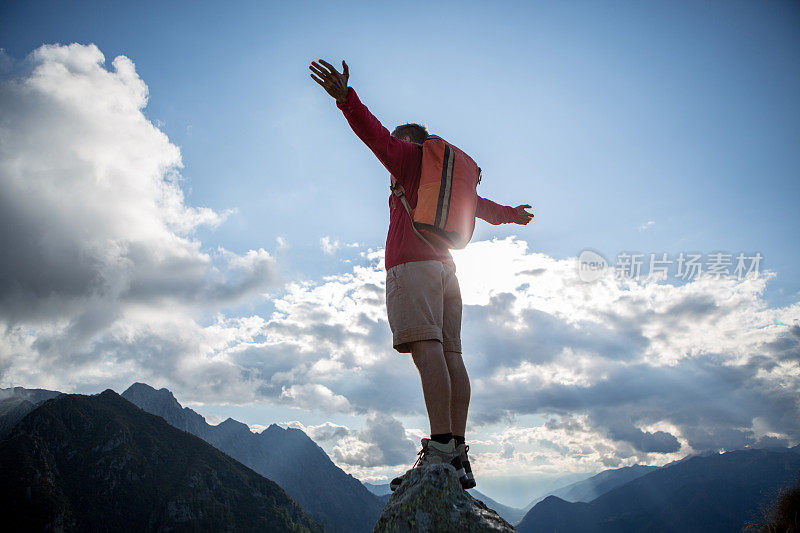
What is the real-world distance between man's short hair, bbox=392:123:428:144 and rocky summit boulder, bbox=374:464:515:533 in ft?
11.8

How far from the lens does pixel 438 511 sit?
2516 millimetres

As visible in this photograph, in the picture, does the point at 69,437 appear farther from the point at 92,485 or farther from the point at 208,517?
the point at 208,517

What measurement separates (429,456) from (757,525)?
5924 millimetres

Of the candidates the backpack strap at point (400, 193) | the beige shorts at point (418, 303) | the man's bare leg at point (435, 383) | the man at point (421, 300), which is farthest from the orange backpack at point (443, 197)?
the man's bare leg at point (435, 383)

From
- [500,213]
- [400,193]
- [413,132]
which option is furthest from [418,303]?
[500,213]

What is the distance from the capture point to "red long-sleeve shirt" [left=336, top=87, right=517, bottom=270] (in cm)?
418

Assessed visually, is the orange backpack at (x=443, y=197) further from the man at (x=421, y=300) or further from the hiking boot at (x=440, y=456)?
the hiking boot at (x=440, y=456)

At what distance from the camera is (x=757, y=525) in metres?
6.03

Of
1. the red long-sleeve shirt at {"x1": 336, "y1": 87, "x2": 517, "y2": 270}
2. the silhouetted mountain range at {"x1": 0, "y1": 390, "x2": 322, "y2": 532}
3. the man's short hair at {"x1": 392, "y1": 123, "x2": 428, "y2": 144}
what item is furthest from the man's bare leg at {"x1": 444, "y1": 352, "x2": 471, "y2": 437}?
the silhouetted mountain range at {"x1": 0, "y1": 390, "x2": 322, "y2": 532}

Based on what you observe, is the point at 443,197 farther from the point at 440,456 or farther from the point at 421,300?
the point at 440,456

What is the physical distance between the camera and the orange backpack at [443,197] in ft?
13.6

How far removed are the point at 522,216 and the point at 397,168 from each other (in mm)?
2614

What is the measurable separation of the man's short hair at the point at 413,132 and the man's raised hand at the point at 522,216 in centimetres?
203

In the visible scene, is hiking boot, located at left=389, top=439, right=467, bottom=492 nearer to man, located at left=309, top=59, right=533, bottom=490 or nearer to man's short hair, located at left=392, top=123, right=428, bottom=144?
man, located at left=309, top=59, right=533, bottom=490
